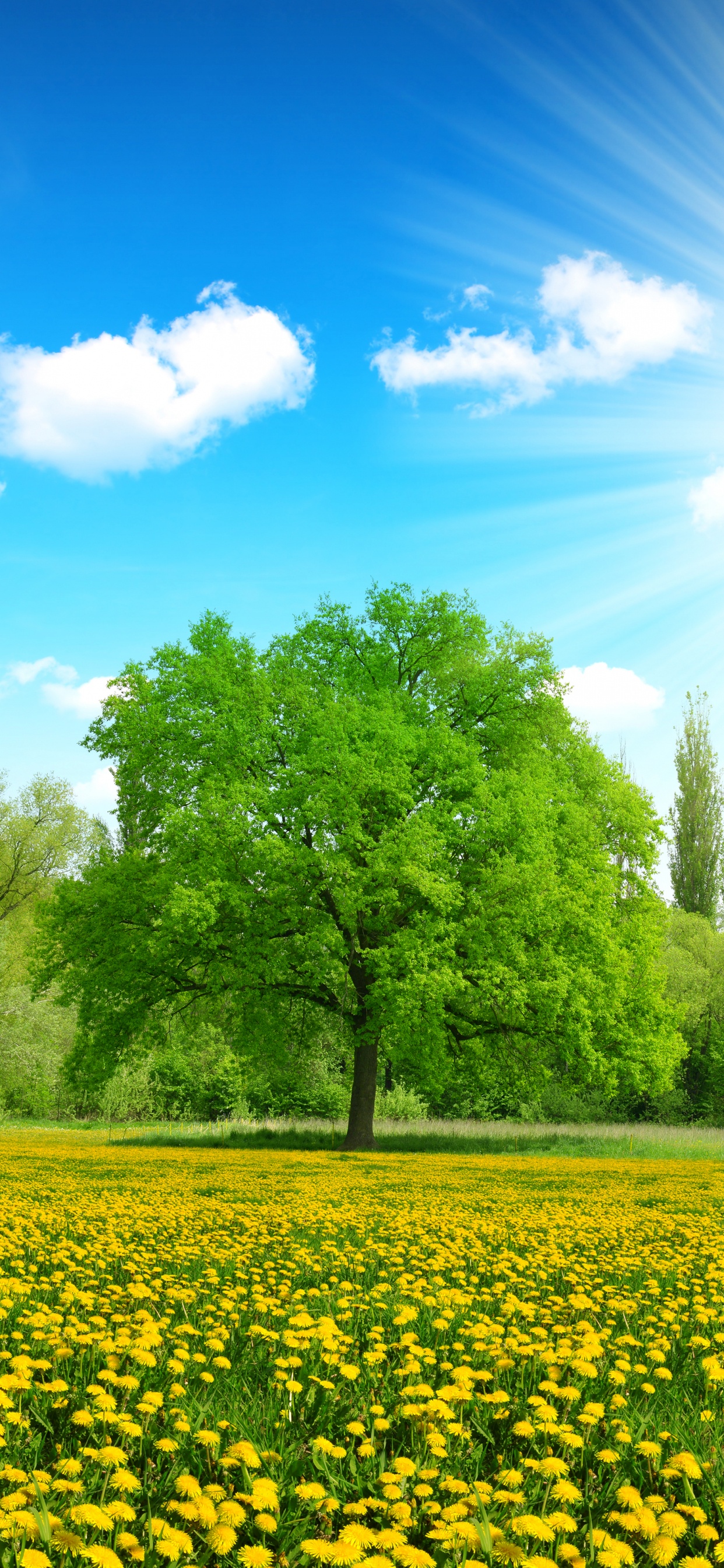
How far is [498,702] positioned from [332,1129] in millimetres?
12158

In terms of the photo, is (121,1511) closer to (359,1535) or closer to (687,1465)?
(359,1535)

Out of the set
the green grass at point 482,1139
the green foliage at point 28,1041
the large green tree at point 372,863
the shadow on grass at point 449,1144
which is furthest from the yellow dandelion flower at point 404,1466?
the green foliage at point 28,1041

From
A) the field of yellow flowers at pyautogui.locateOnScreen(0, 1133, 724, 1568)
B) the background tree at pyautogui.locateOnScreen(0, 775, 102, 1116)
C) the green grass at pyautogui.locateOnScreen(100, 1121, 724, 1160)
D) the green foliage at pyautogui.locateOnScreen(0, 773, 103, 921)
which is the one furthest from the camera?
the green foliage at pyautogui.locateOnScreen(0, 773, 103, 921)

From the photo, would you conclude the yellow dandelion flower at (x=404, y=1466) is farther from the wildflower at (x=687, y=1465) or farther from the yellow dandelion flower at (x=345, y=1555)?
the wildflower at (x=687, y=1465)

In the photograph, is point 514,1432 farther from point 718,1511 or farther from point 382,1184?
point 382,1184

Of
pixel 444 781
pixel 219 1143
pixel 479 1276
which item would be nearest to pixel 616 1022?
pixel 444 781

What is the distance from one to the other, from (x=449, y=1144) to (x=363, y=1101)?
2754mm

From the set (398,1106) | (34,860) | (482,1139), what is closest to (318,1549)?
(482,1139)

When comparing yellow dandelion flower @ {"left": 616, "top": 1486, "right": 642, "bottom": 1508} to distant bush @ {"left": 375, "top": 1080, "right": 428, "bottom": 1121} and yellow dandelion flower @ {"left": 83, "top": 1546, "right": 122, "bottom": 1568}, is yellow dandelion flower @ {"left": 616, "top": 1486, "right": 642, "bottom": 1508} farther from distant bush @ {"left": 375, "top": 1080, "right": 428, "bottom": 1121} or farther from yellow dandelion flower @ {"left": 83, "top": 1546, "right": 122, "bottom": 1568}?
distant bush @ {"left": 375, "top": 1080, "right": 428, "bottom": 1121}

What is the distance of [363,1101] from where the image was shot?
21641 millimetres

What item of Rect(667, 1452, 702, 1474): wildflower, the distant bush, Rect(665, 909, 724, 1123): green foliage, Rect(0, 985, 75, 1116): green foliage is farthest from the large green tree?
Rect(667, 1452, 702, 1474): wildflower

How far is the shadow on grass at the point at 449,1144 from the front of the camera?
21.9 m

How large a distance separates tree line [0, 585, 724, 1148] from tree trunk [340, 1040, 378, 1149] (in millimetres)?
58

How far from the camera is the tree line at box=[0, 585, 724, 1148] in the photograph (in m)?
19.7
